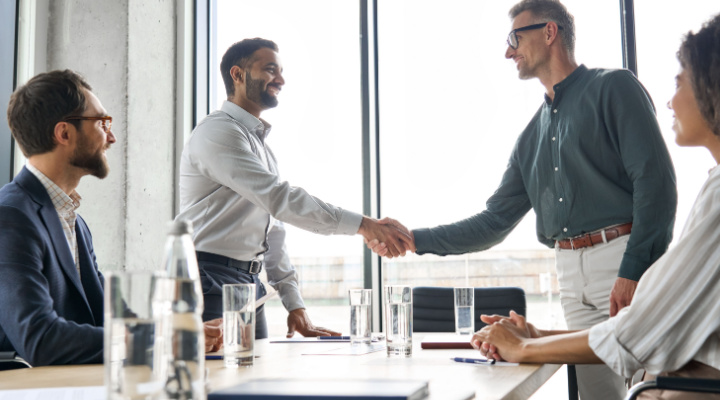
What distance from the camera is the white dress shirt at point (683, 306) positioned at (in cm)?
128

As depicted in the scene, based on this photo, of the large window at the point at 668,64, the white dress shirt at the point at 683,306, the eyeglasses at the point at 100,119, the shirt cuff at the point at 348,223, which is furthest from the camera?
the large window at the point at 668,64

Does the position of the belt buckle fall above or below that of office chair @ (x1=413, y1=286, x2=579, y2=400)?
above

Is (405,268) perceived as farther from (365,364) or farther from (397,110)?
(365,364)

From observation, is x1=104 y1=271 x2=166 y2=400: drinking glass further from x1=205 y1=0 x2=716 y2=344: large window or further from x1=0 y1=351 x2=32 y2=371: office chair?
x1=205 y1=0 x2=716 y2=344: large window

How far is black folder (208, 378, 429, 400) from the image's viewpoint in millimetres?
919

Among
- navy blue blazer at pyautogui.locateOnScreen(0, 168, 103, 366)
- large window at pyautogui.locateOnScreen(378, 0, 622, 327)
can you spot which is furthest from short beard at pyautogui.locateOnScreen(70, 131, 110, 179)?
large window at pyautogui.locateOnScreen(378, 0, 622, 327)

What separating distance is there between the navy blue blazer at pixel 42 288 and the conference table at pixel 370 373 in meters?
0.06

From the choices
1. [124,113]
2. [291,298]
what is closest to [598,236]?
[291,298]

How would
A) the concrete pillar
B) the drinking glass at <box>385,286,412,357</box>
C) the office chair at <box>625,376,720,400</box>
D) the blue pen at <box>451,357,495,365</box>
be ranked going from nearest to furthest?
the office chair at <box>625,376,720,400</box> → the blue pen at <box>451,357,495,365</box> → the drinking glass at <box>385,286,412,357</box> → the concrete pillar

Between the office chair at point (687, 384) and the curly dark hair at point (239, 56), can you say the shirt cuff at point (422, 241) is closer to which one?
the curly dark hair at point (239, 56)

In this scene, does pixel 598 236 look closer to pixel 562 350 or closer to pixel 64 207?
pixel 562 350

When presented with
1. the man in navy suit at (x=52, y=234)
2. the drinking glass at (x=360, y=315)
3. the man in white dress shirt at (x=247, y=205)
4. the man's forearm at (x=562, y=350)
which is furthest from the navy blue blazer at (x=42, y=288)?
the man's forearm at (x=562, y=350)

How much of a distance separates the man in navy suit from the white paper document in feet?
1.47

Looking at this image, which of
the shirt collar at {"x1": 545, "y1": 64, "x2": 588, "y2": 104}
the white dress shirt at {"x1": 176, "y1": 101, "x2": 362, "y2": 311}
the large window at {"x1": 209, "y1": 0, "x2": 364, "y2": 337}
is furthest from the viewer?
the large window at {"x1": 209, "y1": 0, "x2": 364, "y2": 337}
